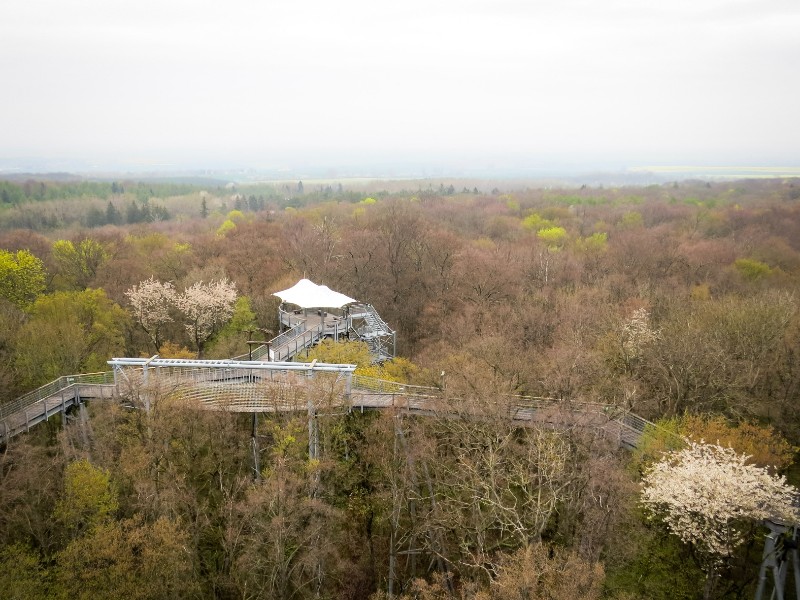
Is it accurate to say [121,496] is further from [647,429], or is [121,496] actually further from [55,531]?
[647,429]

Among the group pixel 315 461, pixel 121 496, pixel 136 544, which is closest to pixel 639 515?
Answer: pixel 315 461

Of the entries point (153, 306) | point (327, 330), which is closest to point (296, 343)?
point (327, 330)

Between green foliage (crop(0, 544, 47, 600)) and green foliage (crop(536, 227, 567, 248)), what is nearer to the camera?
green foliage (crop(0, 544, 47, 600))

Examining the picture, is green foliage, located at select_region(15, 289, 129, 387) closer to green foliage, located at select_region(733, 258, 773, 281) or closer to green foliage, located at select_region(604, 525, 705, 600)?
green foliage, located at select_region(604, 525, 705, 600)

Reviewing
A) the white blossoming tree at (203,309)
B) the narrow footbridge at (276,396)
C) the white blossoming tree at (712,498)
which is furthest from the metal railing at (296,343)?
the white blossoming tree at (712,498)

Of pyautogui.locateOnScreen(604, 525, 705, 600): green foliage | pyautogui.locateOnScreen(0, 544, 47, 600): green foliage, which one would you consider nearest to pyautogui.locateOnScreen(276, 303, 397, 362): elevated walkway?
pyautogui.locateOnScreen(0, 544, 47, 600): green foliage

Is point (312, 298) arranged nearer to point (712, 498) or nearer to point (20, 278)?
point (712, 498)
